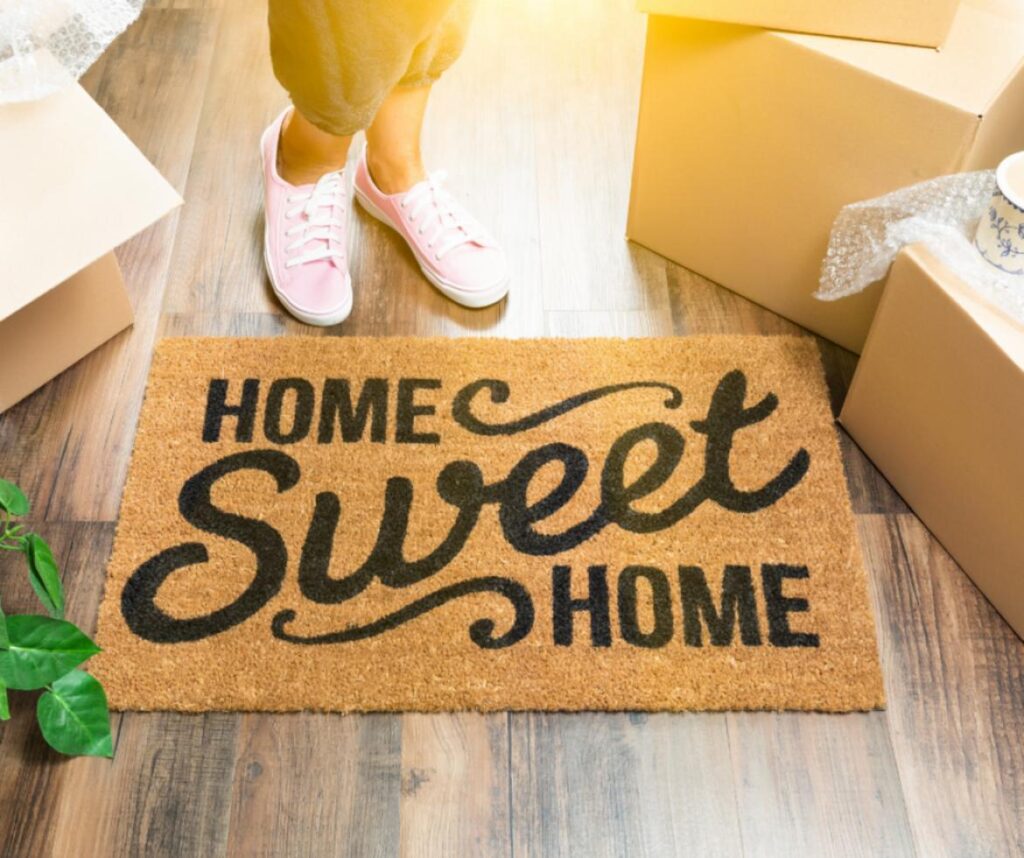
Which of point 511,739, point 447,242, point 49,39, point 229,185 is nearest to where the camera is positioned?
point 511,739

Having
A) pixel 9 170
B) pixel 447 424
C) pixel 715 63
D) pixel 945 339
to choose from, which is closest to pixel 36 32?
pixel 9 170

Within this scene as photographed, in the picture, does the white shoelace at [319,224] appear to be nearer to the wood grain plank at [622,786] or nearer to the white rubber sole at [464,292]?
the white rubber sole at [464,292]

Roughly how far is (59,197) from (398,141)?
447 mm

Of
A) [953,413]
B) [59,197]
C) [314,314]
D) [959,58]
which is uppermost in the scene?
[959,58]

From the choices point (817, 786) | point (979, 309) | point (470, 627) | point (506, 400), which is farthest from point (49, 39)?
point (817, 786)

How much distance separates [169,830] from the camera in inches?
39.0

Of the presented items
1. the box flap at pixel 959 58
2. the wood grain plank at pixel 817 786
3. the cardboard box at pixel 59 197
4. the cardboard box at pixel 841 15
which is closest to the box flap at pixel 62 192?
the cardboard box at pixel 59 197

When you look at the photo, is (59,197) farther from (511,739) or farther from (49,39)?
(511,739)

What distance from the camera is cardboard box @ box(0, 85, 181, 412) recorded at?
108cm

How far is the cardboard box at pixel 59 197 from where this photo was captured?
1081 millimetres

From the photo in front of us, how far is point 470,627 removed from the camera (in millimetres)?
1100

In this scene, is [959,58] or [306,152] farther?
[306,152]

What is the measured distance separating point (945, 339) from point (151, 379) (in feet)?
2.99

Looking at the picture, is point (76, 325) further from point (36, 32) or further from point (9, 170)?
point (36, 32)
